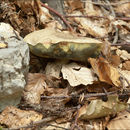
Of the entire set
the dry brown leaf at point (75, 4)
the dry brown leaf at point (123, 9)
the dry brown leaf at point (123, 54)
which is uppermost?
the dry brown leaf at point (75, 4)

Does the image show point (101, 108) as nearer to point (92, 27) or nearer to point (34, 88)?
point (34, 88)

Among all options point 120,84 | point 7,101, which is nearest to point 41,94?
point 7,101

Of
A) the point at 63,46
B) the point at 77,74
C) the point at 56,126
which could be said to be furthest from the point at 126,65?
the point at 56,126

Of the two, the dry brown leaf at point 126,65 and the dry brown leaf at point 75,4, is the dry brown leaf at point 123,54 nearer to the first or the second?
the dry brown leaf at point 126,65

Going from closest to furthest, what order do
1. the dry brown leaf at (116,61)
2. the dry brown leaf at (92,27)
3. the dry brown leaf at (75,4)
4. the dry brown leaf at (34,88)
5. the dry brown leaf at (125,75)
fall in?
the dry brown leaf at (34,88), the dry brown leaf at (125,75), the dry brown leaf at (116,61), the dry brown leaf at (92,27), the dry brown leaf at (75,4)

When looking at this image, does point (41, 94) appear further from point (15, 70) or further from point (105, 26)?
point (105, 26)

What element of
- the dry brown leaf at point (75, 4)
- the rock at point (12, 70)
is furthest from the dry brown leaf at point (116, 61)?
the dry brown leaf at point (75, 4)

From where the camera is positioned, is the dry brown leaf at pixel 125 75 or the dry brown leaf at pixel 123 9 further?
the dry brown leaf at pixel 123 9

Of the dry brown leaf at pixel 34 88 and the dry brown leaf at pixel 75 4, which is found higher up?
the dry brown leaf at pixel 75 4

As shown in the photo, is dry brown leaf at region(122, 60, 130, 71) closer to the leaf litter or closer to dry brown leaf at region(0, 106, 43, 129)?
Answer: the leaf litter
